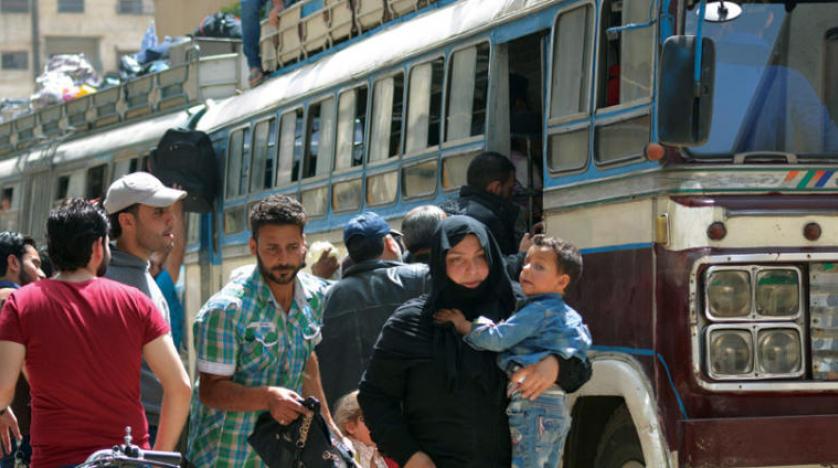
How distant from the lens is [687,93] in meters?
7.09

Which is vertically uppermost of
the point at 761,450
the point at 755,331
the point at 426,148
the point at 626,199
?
the point at 426,148

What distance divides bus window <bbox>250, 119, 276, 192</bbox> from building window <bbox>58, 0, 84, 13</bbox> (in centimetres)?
5230

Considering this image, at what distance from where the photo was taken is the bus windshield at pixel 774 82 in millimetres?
7480

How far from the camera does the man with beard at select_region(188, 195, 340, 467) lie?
227 inches

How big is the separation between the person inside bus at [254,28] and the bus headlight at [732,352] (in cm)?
950

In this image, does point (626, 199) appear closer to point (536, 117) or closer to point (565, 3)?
point (565, 3)

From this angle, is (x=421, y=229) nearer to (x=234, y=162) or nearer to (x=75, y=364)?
(x=75, y=364)

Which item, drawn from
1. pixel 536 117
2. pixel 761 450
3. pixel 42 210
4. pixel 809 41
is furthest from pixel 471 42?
pixel 42 210

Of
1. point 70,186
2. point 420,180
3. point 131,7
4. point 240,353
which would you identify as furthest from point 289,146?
point 131,7

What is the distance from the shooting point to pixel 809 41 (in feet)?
24.8

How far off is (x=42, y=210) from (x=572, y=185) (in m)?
14.9

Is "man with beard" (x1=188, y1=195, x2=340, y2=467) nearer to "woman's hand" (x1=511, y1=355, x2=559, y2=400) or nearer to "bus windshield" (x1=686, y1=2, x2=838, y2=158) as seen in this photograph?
"woman's hand" (x1=511, y1=355, x2=559, y2=400)

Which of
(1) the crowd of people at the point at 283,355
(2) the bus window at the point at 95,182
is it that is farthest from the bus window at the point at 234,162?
(1) the crowd of people at the point at 283,355

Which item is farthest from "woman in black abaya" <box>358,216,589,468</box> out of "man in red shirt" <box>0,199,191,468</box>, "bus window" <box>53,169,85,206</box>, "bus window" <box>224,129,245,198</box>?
"bus window" <box>53,169,85,206</box>
